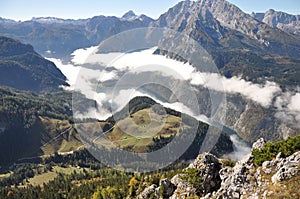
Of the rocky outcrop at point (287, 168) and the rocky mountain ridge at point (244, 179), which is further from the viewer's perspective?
the rocky mountain ridge at point (244, 179)

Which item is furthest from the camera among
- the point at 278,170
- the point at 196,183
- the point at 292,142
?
the point at 196,183

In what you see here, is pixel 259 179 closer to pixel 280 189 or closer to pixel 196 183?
pixel 280 189

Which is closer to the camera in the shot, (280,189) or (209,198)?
(280,189)

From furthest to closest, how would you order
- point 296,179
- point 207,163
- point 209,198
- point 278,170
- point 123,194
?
point 123,194 < point 207,163 < point 209,198 < point 278,170 < point 296,179

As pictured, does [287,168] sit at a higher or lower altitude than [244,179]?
higher

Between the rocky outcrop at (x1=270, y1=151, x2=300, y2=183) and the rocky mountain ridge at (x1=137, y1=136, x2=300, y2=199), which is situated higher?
the rocky outcrop at (x1=270, y1=151, x2=300, y2=183)

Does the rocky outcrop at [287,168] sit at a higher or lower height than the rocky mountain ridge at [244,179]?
higher

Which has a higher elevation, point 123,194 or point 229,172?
point 229,172

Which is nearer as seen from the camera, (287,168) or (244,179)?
(287,168)

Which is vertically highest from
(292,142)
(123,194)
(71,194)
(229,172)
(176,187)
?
(292,142)

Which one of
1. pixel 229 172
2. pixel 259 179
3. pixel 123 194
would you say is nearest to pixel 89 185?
pixel 123 194

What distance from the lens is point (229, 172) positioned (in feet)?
190

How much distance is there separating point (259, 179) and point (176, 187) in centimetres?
2827

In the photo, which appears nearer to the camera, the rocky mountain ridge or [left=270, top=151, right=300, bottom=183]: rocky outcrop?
[left=270, top=151, right=300, bottom=183]: rocky outcrop
